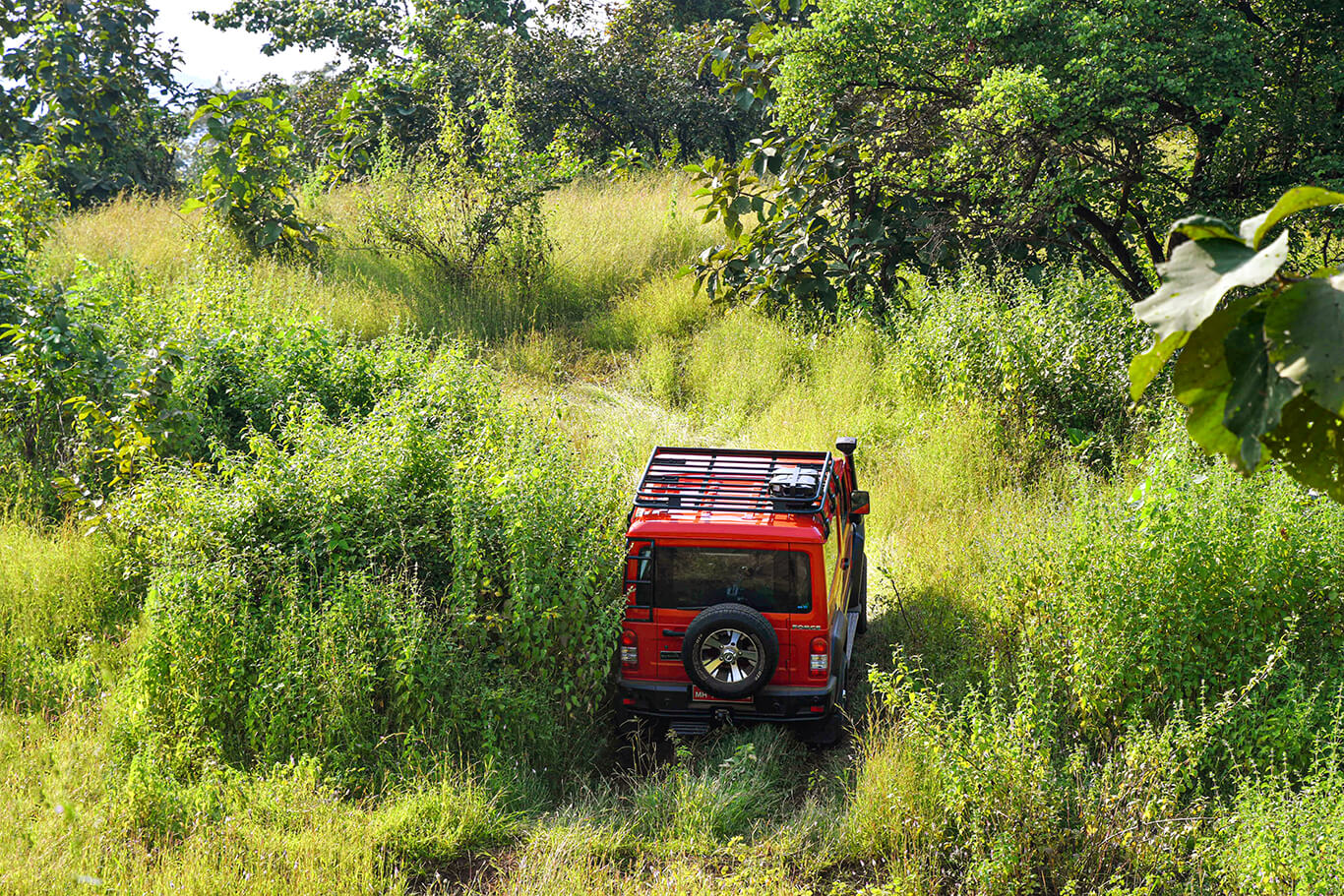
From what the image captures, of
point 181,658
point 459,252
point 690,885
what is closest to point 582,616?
point 690,885

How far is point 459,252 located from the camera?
14.6 m

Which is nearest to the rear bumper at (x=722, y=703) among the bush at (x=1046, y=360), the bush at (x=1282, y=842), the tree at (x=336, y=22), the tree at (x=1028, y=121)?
the bush at (x=1282, y=842)

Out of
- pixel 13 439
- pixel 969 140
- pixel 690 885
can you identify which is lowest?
pixel 690 885

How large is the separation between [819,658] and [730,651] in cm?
52

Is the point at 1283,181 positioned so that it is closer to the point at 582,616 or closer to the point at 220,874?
the point at 582,616

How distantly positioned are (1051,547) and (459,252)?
32.2 feet

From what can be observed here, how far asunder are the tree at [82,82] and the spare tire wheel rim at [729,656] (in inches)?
410

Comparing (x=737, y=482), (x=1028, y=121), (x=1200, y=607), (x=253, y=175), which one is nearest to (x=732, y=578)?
(x=737, y=482)

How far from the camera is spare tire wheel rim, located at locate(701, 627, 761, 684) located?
20.3 feet

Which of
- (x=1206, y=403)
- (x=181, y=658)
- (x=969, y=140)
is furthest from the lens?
(x=969, y=140)

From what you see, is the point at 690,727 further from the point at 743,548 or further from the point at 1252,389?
the point at 1252,389

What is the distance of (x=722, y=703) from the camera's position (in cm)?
633

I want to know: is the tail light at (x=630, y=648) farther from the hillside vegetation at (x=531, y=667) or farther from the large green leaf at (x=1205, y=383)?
the large green leaf at (x=1205, y=383)

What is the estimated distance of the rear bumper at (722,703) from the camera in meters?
6.31
